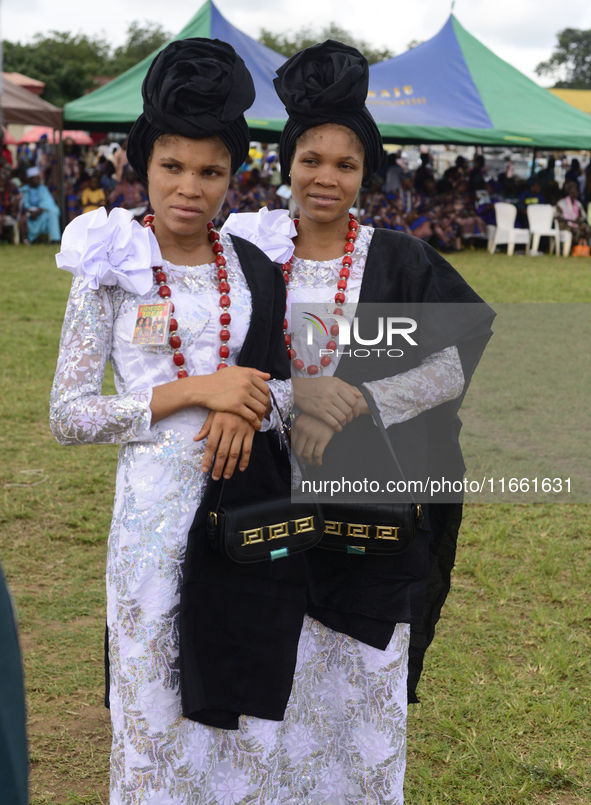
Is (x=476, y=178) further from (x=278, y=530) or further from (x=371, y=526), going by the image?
(x=278, y=530)

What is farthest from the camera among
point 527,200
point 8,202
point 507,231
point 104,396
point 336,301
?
point 527,200

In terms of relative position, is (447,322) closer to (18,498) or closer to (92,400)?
(92,400)

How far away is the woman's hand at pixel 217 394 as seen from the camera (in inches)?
67.3

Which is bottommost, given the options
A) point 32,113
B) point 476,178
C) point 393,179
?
point 393,179

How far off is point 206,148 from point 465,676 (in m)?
2.25

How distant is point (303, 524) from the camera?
182cm

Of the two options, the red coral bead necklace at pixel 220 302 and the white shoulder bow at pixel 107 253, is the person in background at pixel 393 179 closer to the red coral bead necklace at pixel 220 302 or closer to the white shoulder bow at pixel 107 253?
the red coral bead necklace at pixel 220 302

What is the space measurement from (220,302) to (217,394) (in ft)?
0.79

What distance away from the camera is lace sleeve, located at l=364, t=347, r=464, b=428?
198 centimetres

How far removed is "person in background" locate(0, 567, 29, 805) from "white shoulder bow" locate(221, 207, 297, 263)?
1.29 m

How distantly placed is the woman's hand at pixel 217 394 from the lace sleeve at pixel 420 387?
0.36 meters

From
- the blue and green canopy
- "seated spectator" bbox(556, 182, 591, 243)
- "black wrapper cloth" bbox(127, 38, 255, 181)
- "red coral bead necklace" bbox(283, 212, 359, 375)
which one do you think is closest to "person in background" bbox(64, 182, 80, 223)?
the blue and green canopy

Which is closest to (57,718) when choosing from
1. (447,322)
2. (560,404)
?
(447,322)

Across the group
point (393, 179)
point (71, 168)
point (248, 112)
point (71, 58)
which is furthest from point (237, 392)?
point (71, 58)
